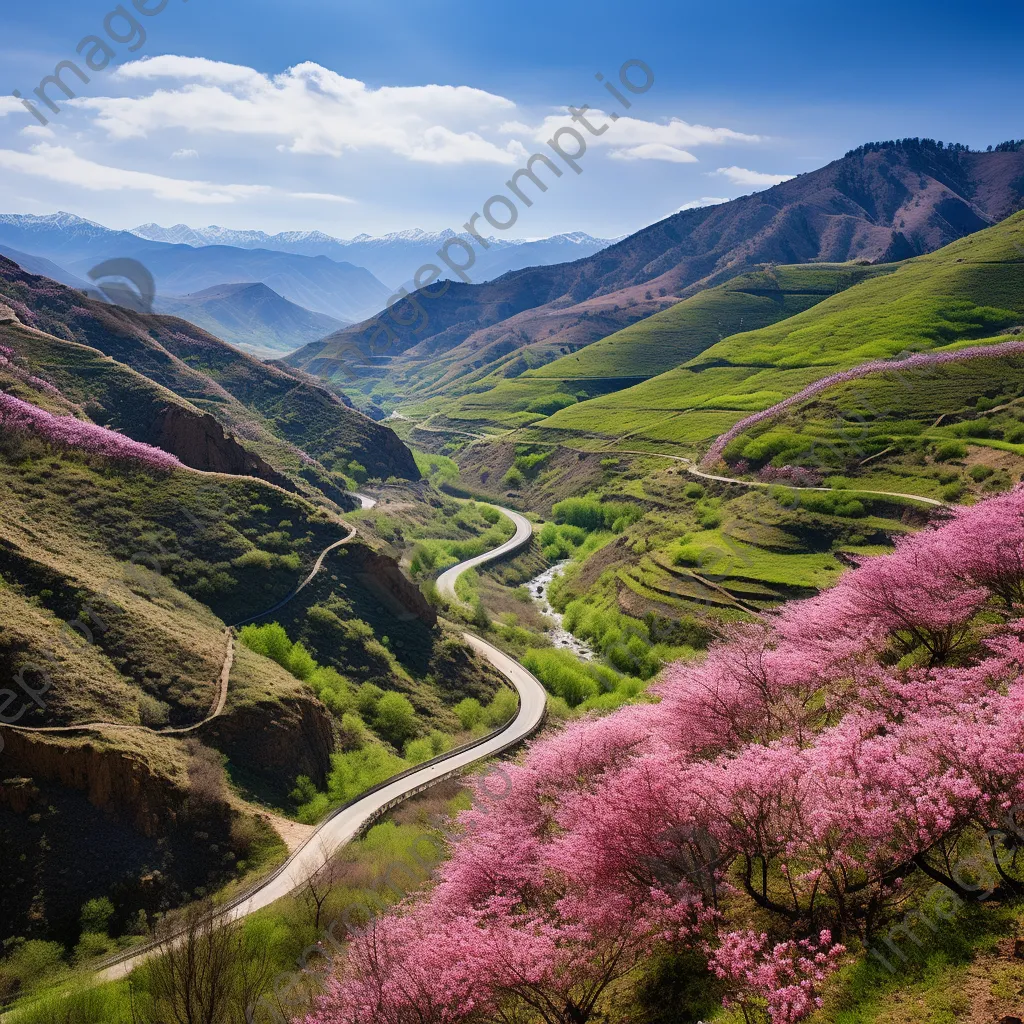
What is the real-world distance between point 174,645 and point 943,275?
170424 millimetres

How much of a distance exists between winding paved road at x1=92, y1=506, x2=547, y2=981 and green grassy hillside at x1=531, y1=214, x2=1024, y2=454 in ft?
224

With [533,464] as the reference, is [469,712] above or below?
below

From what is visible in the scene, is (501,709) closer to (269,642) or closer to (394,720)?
(394,720)

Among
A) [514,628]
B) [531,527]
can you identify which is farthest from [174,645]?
[531,527]

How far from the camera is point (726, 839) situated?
62.1ft

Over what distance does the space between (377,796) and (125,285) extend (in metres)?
120

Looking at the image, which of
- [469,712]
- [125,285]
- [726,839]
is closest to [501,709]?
[469,712]

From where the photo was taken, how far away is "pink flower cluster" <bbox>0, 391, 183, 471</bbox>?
5522 centimetres

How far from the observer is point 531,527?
400ft

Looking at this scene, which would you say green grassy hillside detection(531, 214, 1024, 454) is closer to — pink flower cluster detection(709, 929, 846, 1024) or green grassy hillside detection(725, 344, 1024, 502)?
green grassy hillside detection(725, 344, 1024, 502)

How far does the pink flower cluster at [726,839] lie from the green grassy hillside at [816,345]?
94.7m

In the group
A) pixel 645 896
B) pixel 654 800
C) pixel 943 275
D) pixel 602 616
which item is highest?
pixel 943 275

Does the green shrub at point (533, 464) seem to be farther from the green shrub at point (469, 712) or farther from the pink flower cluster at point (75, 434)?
the green shrub at point (469, 712)

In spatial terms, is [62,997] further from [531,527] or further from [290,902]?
[531,527]
